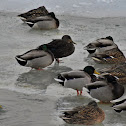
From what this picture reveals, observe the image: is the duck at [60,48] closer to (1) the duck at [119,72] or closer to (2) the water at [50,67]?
(2) the water at [50,67]

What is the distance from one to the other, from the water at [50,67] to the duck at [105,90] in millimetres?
189

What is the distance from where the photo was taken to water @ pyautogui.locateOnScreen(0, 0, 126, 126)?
233 inches

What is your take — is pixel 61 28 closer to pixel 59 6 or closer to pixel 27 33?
pixel 27 33

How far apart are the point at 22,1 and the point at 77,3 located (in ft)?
6.65

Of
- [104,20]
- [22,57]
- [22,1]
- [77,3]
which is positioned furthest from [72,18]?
[22,57]

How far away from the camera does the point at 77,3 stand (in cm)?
1448

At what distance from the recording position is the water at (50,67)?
19.4 feet

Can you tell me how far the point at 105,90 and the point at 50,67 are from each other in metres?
2.26

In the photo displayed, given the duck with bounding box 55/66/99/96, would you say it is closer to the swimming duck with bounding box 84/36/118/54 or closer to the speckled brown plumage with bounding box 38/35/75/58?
the speckled brown plumage with bounding box 38/35/75/58

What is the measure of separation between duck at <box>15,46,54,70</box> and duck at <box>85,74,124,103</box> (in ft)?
5.80

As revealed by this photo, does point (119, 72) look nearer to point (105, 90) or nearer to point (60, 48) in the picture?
point (105, 90)

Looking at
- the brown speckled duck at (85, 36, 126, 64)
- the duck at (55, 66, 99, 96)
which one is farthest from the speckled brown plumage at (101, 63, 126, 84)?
the brown speckled duck at (85, 36, 126, 64)

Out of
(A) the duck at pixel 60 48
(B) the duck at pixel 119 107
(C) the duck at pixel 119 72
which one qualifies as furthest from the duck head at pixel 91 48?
(B) the duck at pixel 119 107

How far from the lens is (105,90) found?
6438mm
